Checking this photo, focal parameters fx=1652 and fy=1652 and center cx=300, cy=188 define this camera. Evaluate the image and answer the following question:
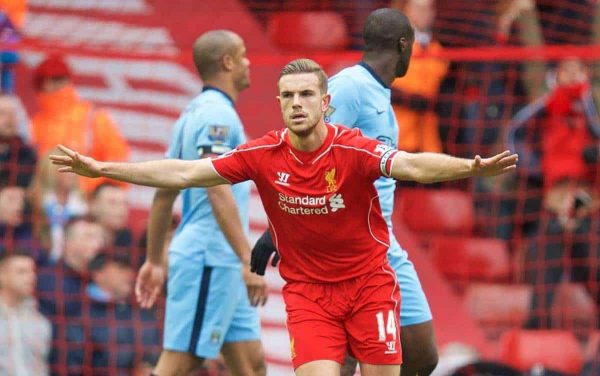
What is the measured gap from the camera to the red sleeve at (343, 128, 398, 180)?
272 inches

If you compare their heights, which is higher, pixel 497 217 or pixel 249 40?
pixel 249 40

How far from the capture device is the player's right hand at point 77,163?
6930 mm

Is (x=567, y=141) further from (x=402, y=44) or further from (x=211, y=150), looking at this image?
(x=211, y=150)

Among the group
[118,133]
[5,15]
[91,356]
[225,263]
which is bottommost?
[91,356]

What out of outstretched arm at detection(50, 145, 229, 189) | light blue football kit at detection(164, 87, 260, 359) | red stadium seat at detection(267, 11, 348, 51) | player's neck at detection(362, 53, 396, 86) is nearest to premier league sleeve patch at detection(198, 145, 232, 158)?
light blue football kit at detection(164, 87, 260, 359)

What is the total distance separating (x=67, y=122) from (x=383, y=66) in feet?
14.4

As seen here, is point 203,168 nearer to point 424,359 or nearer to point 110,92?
point 424,359

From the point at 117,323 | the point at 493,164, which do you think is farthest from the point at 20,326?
the point at 493,164

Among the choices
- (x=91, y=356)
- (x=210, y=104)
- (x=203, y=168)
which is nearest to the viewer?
(x=203, y=168)

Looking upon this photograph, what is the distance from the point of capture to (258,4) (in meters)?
13.5

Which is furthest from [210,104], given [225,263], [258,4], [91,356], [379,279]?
[258,4]

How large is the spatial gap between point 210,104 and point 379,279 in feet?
5.33

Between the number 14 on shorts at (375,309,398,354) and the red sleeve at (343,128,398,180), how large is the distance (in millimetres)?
618

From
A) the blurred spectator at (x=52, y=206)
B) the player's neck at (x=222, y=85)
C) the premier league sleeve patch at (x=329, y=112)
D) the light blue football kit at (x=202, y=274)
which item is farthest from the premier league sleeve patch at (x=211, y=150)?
the blurred spectator at (x=52, y=206)
